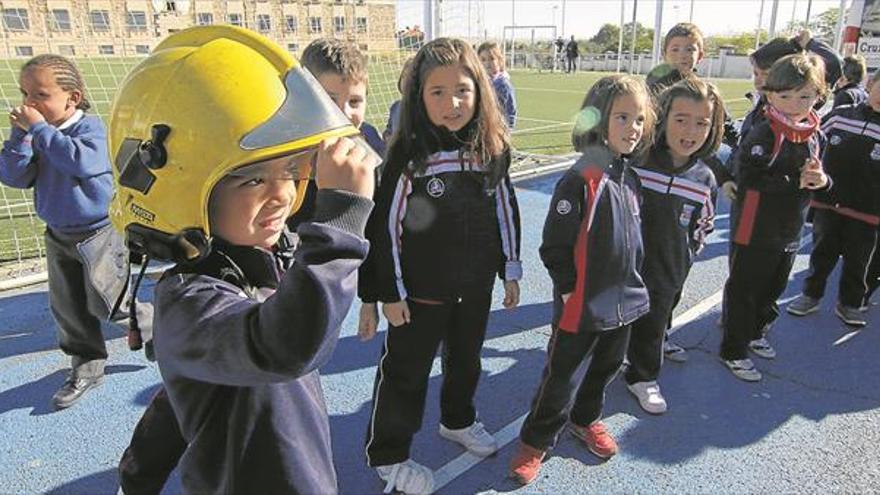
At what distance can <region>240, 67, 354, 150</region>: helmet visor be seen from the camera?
1138 mm

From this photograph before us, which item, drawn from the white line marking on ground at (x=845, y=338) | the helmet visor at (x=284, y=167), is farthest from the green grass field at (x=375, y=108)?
the white line marking on ground at (x=845, y=338)

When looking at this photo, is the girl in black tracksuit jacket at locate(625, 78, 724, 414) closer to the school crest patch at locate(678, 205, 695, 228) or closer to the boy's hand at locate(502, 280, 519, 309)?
the school crest patch at locate(678, 205, 695, 228)

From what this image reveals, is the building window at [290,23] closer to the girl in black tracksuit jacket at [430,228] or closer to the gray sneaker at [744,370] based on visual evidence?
the girl in black tracksuit jacket at [430,228]

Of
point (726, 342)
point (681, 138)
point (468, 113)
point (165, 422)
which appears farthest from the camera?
point (726, 342)

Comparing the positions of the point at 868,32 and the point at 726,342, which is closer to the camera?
the point at 726,342

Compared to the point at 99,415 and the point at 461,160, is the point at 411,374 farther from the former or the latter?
the point at 99,415

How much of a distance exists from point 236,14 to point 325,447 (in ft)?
37.1

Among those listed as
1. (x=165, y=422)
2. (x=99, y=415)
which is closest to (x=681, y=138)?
(x=165, y=422)

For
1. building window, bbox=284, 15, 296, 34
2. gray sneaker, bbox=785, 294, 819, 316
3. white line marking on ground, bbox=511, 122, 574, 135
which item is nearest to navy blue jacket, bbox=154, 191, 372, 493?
gray sneaker, bbox=785, 294, 819, 316

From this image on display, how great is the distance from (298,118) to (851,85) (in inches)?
251

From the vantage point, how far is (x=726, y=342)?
388 cm

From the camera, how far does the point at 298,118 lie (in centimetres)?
117

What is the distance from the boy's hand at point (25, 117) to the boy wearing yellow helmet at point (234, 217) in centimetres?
230

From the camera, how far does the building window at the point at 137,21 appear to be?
1234cm
